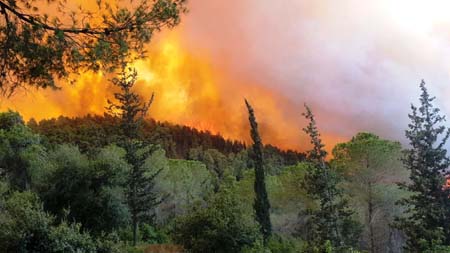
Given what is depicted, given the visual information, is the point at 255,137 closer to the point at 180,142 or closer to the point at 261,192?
the point at 261,192

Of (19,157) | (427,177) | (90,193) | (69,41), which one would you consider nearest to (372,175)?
(427,177)

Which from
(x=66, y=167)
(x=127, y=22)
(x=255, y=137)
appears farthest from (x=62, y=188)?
(x=127, y=22)

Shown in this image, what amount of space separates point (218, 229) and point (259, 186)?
1360cm

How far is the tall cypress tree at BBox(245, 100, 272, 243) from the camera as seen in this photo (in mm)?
31391

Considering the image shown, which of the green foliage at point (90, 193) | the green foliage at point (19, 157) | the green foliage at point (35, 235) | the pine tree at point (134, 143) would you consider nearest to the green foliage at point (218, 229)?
the green foliage at point (35, 235)

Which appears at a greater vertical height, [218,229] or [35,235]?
[218,229]

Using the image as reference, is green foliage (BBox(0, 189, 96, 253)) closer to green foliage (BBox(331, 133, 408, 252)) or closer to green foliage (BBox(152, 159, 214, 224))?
green foliage (BBox(331, 133, 408, 252))

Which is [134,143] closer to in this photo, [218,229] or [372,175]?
[218,229]

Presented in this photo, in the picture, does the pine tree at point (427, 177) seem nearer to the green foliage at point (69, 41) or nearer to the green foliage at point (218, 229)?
the green foliage at point (218, 229)

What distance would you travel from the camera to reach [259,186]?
32969mm

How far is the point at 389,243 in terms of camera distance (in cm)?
3588

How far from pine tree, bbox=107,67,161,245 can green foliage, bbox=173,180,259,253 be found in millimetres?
8267

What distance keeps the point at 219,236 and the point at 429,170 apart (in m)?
13.2

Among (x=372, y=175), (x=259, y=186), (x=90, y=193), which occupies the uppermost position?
(x=372, y=175)
